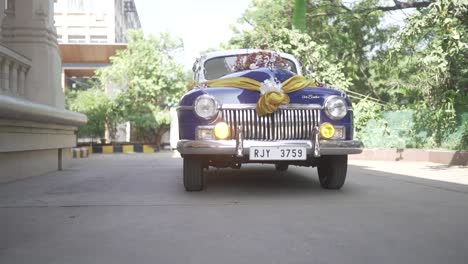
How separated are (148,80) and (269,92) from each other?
1974cm

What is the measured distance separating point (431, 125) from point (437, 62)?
8.96 feet

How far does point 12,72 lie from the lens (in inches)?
277

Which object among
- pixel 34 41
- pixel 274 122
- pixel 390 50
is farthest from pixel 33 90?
pixel 390 50

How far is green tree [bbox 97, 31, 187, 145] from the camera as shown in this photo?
23188 millimetres

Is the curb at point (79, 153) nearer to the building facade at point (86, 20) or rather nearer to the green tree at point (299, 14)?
the green tree at point (299, 14)

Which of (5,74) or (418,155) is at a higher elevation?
(5,74)

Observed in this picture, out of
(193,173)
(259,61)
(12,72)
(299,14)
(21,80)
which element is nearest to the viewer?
(193,173)

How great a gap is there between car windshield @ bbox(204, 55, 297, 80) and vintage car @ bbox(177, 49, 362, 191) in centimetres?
135

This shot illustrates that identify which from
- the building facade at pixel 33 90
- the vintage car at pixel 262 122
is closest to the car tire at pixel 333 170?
the vintage car at pixel 262 122

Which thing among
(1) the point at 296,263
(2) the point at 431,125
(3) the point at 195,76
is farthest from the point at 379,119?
(1) the point at 296,263

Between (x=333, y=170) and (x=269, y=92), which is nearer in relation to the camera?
(x=269, y=92)

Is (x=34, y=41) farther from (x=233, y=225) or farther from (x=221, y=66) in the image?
(x=233, y=225)

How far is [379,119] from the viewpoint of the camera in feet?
42.6

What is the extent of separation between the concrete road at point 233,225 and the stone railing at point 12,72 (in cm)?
228
